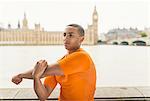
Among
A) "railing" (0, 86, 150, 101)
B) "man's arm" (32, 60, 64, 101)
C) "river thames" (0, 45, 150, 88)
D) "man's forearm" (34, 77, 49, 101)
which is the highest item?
"man's arm" (32, 60, 64, 101)

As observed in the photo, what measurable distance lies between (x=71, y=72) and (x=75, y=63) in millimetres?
30

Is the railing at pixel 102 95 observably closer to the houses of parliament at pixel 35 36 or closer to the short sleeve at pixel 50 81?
the short sleeve at pixel 50 81

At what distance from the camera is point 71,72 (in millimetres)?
760

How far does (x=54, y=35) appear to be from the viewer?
20.3 m

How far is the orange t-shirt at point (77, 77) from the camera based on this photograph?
76 cm

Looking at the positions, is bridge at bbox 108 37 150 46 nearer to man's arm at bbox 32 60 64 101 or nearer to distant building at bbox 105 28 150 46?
distant building at bbox 105 28 150 46

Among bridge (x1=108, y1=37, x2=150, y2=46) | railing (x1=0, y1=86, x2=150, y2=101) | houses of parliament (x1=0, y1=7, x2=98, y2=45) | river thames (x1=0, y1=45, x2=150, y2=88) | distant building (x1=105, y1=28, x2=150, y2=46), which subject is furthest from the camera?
houses of parliament (x1=0, y1=7, x2=98, y2=45)

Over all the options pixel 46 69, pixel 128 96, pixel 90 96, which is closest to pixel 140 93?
pixel 128 96

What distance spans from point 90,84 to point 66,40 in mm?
163

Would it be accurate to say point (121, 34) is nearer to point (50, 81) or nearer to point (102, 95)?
point (102, 95)

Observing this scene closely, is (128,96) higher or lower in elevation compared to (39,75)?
lower

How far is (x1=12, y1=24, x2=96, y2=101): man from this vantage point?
744 mm

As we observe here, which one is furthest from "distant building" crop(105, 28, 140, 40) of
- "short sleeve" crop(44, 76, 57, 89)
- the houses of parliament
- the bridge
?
"short sleeve" crop(44, 76, 57, 89)

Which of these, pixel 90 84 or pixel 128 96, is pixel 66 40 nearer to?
pixel 90 84
